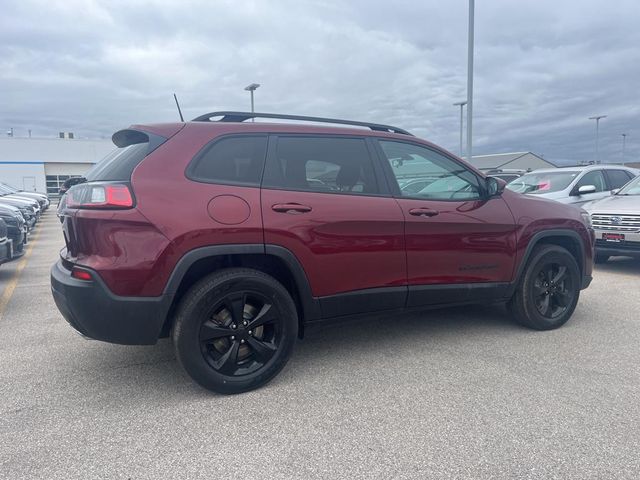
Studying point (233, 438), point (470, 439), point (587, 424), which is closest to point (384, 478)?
point (470, 439)

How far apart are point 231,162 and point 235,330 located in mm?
1119

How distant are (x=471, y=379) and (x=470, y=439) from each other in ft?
2.64

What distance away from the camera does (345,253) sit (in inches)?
138

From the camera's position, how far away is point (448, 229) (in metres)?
3.92

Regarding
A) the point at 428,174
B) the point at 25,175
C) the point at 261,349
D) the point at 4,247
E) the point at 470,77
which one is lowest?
the point at 261,349

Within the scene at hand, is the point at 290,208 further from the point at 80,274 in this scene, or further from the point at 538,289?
the point at 538,289

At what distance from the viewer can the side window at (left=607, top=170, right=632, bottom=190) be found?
10414 millimetres

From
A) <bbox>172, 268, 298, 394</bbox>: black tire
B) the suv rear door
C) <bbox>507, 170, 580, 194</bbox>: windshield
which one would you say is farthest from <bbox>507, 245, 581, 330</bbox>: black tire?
<bbox>507, 170, 580, 194</bbox>: windshield

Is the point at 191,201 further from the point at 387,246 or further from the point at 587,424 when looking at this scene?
the point at 587,424

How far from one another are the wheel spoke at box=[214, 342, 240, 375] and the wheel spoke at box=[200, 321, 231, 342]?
126 mm

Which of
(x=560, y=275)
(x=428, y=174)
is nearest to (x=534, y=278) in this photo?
(x=560, y=275)

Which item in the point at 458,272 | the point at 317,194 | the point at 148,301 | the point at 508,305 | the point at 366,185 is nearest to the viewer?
the point at 148,301

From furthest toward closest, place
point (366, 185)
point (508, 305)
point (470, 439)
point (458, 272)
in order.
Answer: point (508, 305), point (458, 272), point (366, 185), point (470, 439)

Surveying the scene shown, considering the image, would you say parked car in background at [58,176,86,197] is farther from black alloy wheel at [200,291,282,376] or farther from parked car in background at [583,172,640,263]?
parked car in background at [583,172,640,263]
